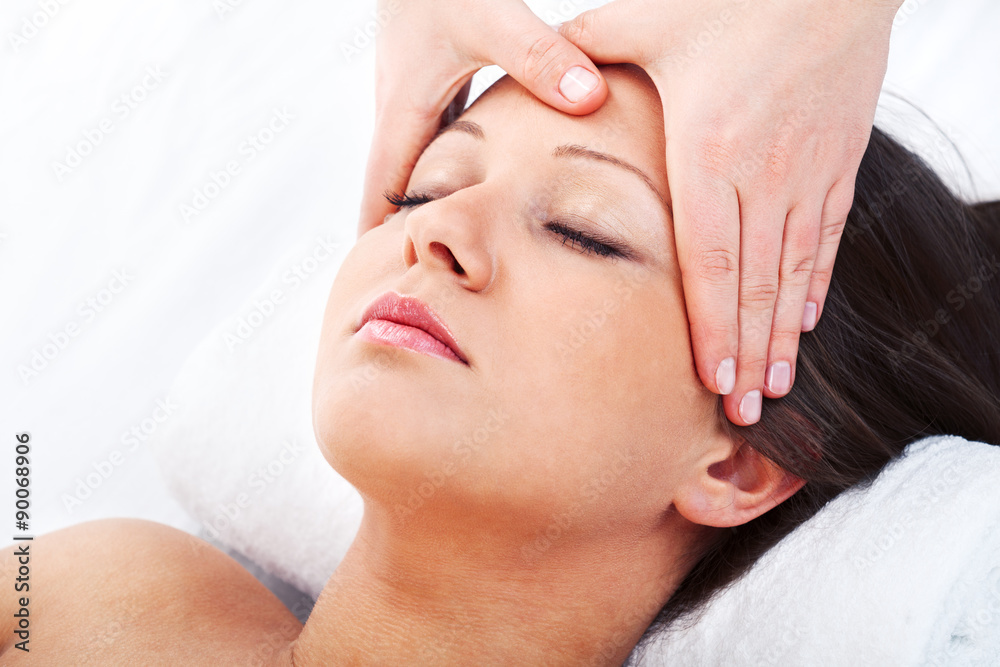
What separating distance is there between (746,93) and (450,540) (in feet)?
2.45

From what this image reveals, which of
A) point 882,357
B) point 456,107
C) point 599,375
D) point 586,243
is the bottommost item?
point 882,357

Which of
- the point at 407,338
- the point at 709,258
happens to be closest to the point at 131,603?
the point at 407,338

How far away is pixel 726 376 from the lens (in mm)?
1066

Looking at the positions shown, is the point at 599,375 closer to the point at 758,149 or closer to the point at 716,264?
the point at 716,264

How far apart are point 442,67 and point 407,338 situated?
0.62 m

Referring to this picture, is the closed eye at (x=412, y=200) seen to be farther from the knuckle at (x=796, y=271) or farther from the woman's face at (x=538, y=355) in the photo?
the knuckle at (x=796, y=271)

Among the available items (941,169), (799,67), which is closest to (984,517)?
(799,67)

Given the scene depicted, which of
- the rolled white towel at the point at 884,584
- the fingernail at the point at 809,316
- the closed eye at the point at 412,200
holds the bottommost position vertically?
the rolled white towel at the point at 884,584

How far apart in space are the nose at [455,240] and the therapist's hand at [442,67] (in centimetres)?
23

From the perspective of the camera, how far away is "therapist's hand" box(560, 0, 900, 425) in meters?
1.01

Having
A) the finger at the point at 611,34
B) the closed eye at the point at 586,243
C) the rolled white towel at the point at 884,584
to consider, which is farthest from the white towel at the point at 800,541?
the finger at the point at 611,34

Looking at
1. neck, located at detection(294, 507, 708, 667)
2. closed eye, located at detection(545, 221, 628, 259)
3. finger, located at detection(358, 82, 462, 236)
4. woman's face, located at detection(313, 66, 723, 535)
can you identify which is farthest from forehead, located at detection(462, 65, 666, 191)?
neck, located at detection(294, 507, 708, 667)

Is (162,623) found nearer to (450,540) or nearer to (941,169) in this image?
(450,540)

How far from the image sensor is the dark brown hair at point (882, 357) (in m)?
1.17
